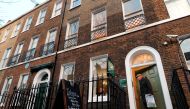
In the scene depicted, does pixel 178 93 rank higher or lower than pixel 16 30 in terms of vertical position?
lower

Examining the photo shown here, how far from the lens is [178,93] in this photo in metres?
5.52

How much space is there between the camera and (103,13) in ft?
35.1

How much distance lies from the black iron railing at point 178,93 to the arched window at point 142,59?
5.79ft

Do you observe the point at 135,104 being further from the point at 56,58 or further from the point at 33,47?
the point at 33,47

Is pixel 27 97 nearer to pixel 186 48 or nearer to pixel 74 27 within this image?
pixel 74 27

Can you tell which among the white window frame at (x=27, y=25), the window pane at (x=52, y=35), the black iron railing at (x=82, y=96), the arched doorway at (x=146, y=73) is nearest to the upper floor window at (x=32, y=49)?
the window pane at (x=52, y=35)

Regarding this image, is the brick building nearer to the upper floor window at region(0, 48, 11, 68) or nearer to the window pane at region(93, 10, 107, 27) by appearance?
the window pane at region(93, 10, 107, 27)

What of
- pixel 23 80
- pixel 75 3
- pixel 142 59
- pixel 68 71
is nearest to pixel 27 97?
pixel 68 71

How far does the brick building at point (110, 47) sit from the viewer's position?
22.2 ft

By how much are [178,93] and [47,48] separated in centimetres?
984

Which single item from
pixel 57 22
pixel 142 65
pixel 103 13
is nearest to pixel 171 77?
pixel 142 65

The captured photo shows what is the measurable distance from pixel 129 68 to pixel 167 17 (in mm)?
3151

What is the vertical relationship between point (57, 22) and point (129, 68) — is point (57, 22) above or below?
above

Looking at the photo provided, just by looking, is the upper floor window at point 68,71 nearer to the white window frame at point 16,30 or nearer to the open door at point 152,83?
the open door at point 152,83
